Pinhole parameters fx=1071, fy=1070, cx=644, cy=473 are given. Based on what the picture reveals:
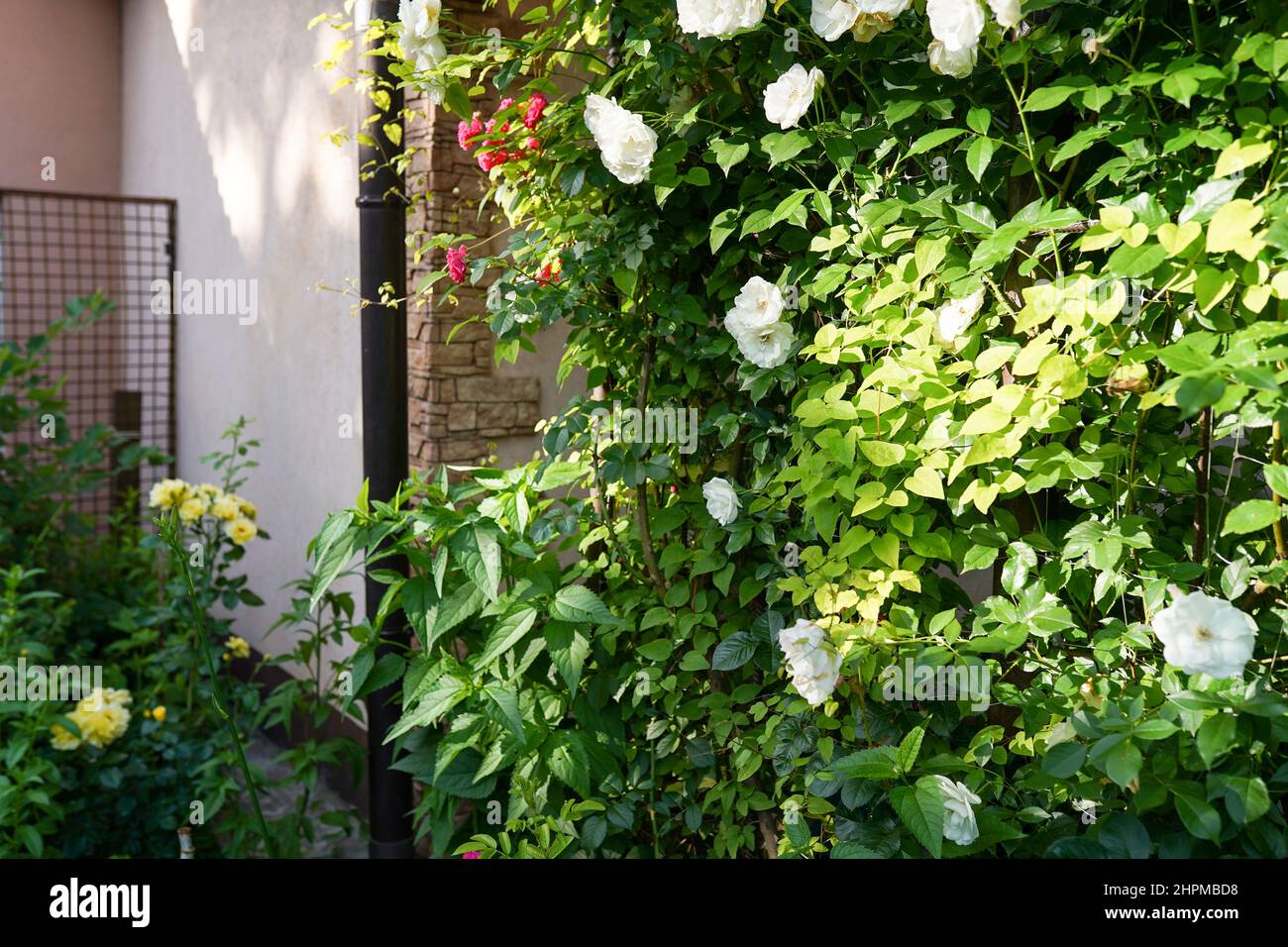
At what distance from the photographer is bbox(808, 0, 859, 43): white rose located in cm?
149

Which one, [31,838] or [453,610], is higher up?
[453,610]

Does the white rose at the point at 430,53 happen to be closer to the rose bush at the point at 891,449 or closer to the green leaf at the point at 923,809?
the rose bush at the point at 891,449

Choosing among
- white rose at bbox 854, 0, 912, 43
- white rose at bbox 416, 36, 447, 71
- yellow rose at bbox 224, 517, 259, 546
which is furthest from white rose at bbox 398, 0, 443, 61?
yellow rose at bbox 224, 517, 259, 546

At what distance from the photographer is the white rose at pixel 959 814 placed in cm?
138

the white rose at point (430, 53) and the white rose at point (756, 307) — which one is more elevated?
the white rose at point (430, 53)

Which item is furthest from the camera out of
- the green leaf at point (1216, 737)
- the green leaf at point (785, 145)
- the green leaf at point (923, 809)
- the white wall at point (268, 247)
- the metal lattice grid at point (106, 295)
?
the metal lattice grid at point (106, 295)

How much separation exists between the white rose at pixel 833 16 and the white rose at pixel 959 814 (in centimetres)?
104

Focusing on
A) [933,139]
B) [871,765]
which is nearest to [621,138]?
[933,139]

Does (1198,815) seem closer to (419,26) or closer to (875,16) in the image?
(875,16)

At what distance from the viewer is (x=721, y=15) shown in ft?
5.00

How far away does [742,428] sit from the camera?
6.31 feet

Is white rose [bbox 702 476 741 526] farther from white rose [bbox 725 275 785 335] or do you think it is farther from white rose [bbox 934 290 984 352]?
white rose [bbox 934 290 984 352]

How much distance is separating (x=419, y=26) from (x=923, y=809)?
1489mm

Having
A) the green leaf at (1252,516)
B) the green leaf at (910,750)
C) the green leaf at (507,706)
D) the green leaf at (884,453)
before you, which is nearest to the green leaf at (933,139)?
the green leaf at (884,453)
